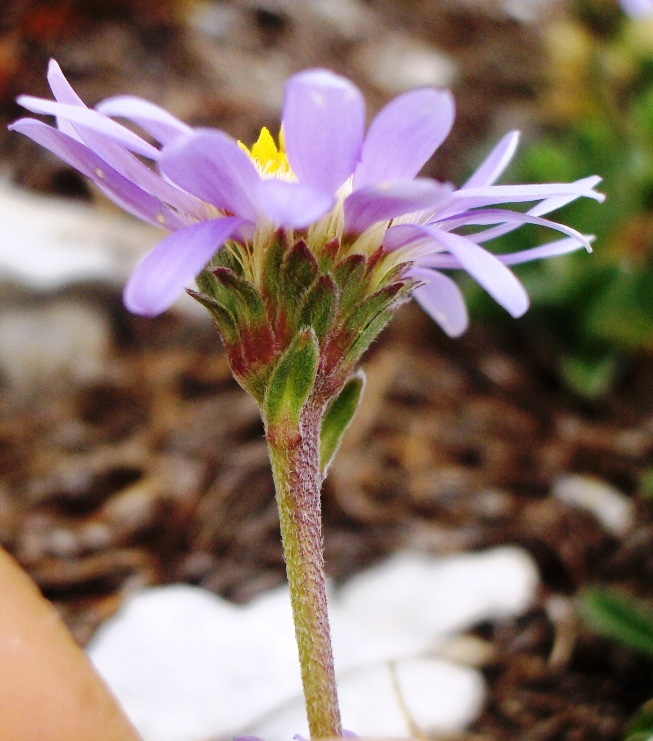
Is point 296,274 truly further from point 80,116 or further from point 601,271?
point 601,271

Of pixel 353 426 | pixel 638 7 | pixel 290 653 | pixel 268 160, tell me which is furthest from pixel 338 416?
pixel 638 7

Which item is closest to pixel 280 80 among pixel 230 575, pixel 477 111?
pixel 477 111

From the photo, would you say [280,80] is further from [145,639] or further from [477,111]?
[145,639]

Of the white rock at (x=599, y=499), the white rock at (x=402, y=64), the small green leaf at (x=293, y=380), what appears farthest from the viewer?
the white rock at (x=402, y=64)

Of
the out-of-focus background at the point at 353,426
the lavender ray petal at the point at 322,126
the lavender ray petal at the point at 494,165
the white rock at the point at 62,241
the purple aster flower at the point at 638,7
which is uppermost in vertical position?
the purple aster flower at the point at 638,7

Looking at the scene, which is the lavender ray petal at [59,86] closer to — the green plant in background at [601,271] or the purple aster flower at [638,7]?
the green plant in background at [601,271]

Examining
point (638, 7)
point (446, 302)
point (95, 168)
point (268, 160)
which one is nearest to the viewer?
point (95, 168)

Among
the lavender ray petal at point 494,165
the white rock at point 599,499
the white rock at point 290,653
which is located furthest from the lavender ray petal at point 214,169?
the white rock at point 599,499

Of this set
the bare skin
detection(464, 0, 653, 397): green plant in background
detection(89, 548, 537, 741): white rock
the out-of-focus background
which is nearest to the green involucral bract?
the bare skin

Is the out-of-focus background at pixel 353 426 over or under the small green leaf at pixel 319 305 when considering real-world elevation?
over
